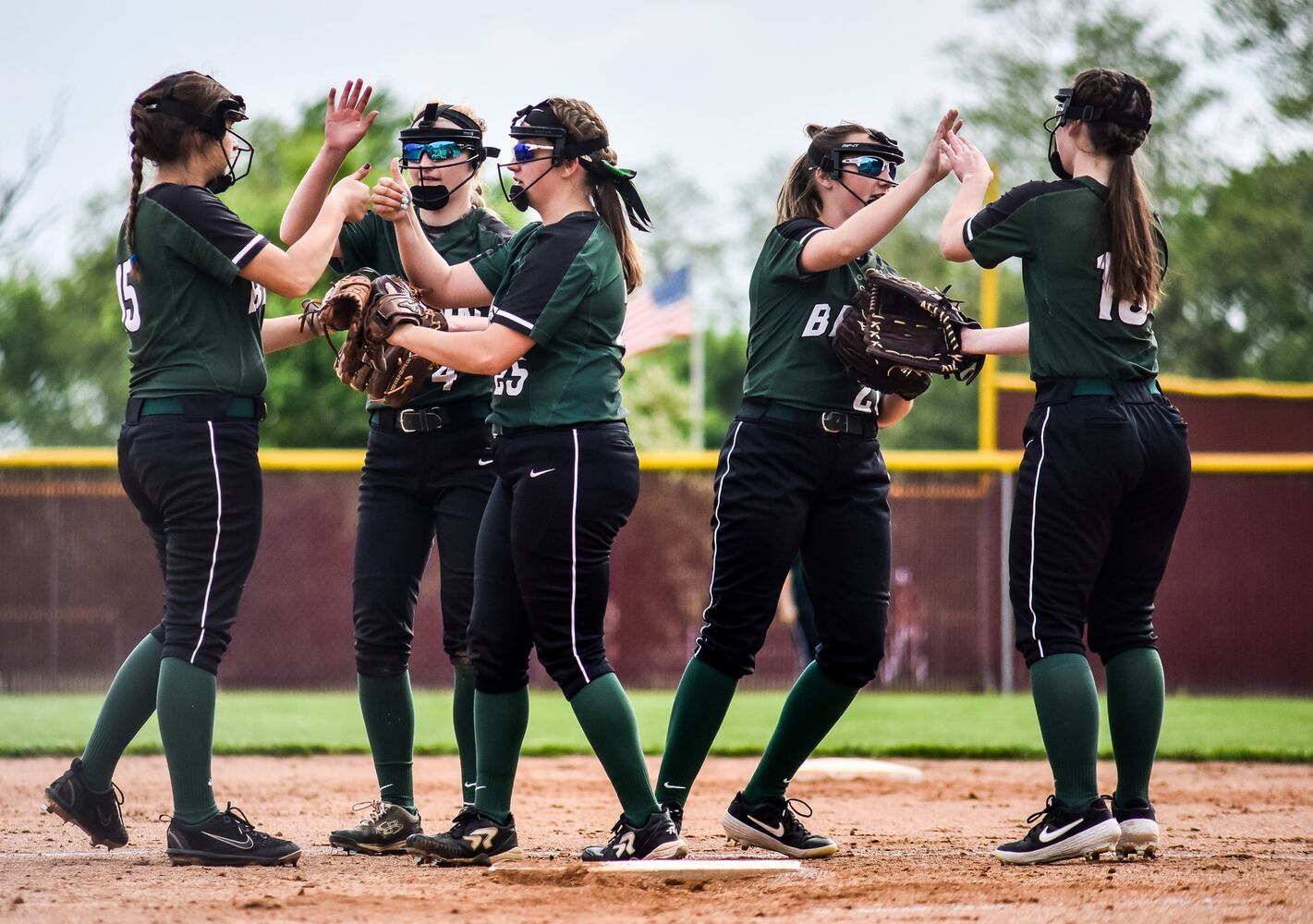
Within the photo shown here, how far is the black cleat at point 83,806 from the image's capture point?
4.60 meters

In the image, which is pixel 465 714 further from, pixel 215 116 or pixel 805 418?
pixel 215 116

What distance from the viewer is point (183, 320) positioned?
4.42m

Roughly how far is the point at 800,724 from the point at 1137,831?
3.49 ft

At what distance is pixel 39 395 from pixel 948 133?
113 feet

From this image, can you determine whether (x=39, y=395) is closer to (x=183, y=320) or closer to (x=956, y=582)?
(x=956, y=582)

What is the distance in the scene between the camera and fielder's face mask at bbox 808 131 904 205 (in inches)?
186

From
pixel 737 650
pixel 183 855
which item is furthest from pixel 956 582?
pixel 183 855

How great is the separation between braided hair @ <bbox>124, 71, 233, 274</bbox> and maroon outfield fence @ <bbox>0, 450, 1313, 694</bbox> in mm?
8386

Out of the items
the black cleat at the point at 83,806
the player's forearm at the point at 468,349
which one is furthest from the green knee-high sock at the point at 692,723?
the black cleat at the point at 83,806

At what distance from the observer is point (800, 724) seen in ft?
15.5

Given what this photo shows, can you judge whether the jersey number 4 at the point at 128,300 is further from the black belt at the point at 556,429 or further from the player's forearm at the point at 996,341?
the player's forearm at the point at 996,341

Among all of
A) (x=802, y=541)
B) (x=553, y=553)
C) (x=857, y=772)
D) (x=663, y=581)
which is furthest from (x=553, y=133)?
(x=663, y=581)

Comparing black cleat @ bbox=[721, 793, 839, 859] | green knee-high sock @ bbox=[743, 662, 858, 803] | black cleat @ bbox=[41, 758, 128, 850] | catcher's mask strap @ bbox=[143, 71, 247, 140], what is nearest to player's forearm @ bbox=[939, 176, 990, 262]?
green knee-high sock @ bbox=[743, 662, 858, 803]

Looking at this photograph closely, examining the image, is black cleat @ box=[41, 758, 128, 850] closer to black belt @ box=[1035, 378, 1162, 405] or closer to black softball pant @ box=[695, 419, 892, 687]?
black softball pant @ box=[695, 419, 892, 687]
